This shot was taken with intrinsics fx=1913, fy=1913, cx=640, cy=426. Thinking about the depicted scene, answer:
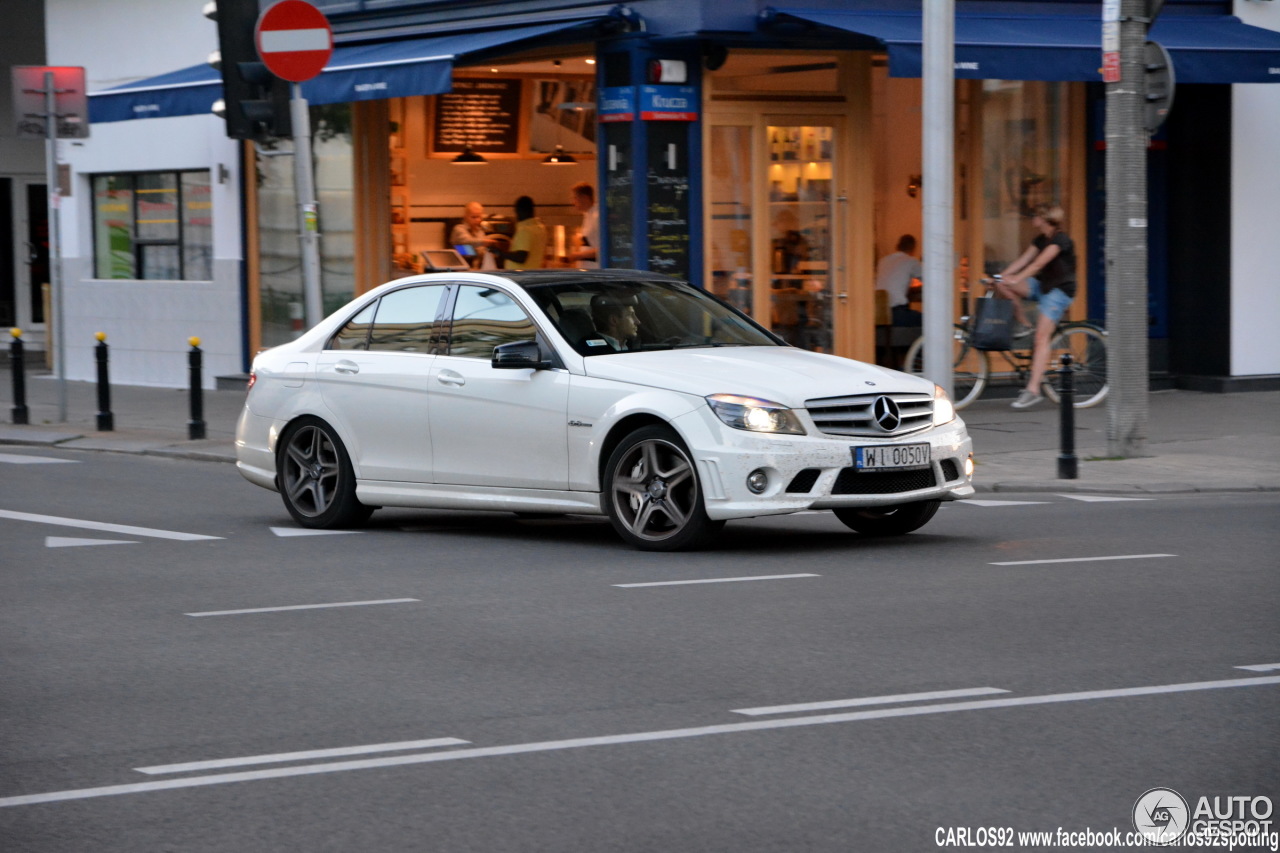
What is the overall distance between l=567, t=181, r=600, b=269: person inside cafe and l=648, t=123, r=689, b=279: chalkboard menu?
106cm

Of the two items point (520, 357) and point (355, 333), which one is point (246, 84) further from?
point (520, 357)

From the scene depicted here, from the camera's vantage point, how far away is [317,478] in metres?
11.4

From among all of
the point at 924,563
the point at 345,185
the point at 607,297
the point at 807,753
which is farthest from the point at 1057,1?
the point at 807,753

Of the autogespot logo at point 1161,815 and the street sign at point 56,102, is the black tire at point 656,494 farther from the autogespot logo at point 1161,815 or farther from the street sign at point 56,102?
the street sign at point 56,102

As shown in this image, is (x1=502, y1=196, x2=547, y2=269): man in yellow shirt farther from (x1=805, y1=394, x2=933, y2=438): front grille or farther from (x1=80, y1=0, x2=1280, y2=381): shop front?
(x1=805, y1=394, x2=933, y2=438): front grille

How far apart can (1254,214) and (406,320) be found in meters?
11.5

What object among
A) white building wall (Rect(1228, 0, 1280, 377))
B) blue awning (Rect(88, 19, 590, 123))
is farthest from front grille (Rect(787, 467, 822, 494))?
white building wall (Rect(1228, 0, 1280, 377))

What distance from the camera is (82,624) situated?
8.08 metres

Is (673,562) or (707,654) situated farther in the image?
(673,562)

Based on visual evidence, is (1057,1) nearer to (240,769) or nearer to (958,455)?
(958,455)

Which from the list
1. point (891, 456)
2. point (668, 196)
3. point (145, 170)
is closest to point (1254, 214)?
point (668, 196)

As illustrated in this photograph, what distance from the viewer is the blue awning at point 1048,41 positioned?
1684cm

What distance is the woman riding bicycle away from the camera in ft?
59.1

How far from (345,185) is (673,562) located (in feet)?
43.7
